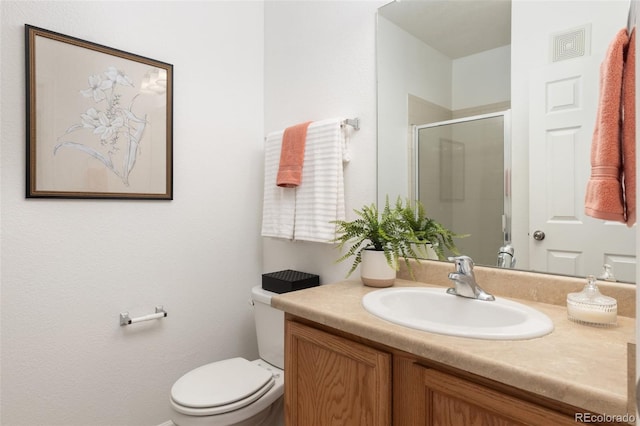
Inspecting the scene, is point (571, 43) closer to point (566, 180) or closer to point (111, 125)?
point (566, 180)

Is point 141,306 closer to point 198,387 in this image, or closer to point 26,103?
point 198,387

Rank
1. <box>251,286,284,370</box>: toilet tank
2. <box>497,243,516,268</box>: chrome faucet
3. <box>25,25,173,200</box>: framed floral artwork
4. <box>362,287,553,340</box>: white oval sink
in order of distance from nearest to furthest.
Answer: <box>362,287,553,340</box>: white oval sink, <box>497,243,516,268</box>: chrome faucet, <box>25,25,173,200</box>: framed floral artwork, <box>251,286,284,370</box>: toilet tank

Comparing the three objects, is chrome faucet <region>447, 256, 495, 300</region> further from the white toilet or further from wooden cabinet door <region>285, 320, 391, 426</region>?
the white toilet

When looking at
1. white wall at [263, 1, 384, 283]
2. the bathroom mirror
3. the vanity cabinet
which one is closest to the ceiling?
the bathroom mirror

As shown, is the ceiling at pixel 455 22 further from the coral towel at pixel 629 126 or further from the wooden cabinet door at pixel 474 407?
the wooden cabinet door at pixel 474 407

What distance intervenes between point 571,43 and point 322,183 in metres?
0.99

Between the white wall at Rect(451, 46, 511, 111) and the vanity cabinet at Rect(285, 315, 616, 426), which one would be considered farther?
the white wall at Rect(451, 46, 511, 111)

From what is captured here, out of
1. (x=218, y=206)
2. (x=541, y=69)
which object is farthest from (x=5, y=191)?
(x=541, y=69)

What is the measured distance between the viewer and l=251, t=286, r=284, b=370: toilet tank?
5.46 ft

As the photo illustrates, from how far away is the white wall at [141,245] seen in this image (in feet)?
4.51

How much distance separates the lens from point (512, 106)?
3.93 feet

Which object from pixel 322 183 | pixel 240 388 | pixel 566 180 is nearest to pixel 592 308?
pixel 566 180

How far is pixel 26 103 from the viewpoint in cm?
137

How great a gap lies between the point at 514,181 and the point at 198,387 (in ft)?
4.52
